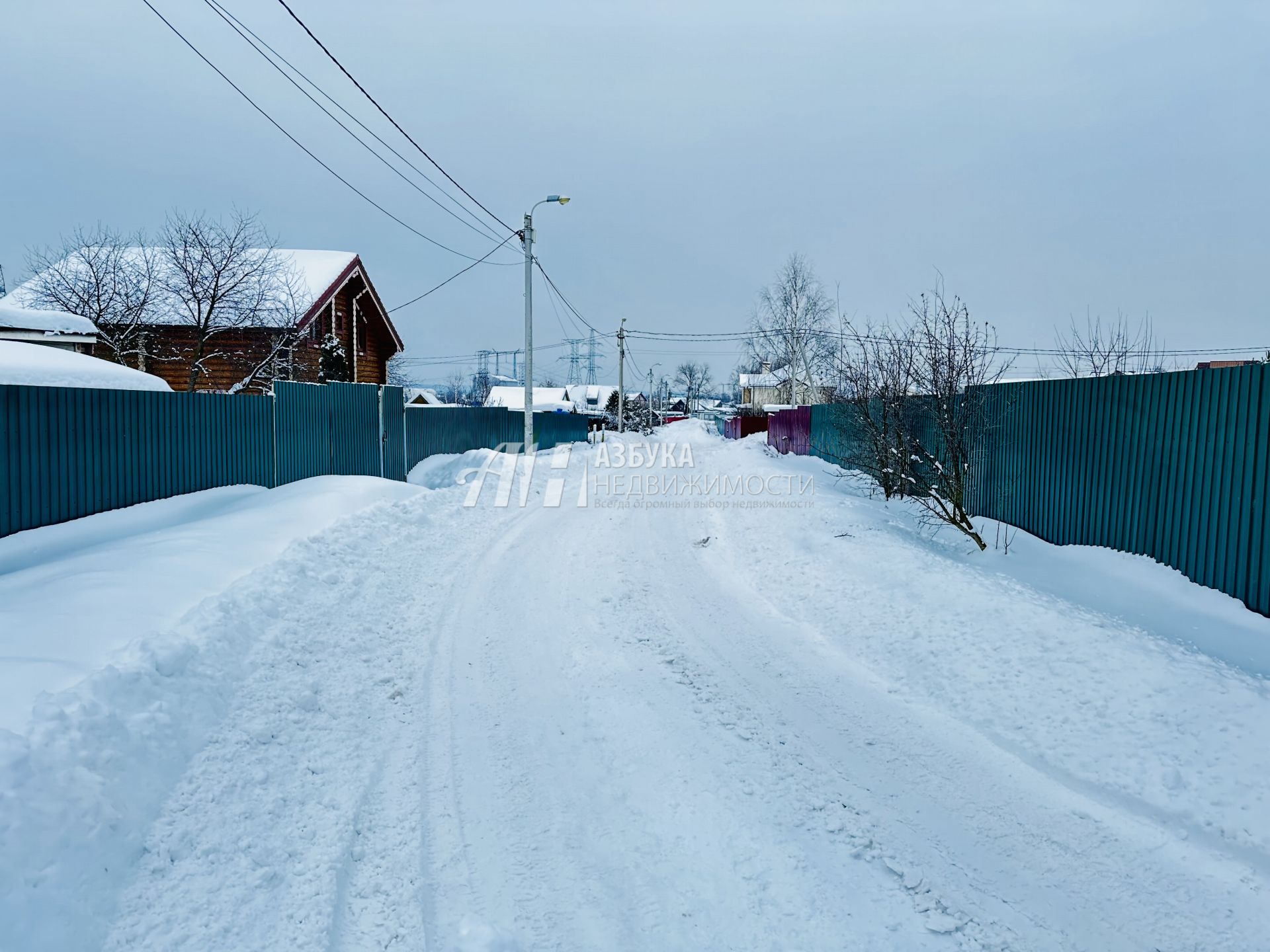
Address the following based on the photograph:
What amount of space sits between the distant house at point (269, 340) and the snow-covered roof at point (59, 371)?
380 inches

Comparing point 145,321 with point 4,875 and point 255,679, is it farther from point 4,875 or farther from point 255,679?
point 4,875

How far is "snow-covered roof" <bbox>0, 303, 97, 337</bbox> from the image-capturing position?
1284cm

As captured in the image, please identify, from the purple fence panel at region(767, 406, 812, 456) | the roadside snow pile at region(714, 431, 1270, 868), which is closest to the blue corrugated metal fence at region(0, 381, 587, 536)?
the roadside snow pile at region(714, 431, 1270, 868)

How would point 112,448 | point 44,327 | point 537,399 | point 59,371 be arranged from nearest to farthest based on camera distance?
point 59,371 → point 112,448 → point 44,327 → point 537,399

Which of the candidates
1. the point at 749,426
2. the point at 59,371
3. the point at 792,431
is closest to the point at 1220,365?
the point at 792,431

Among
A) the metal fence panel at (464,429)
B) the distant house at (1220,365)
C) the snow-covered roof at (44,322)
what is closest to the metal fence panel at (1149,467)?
the distant house at (1220,365)

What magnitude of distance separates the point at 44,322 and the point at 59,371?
22.4ft

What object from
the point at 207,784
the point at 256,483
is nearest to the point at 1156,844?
the point at 207,784

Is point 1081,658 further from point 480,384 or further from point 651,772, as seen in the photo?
point 480,384

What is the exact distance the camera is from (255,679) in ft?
15.2

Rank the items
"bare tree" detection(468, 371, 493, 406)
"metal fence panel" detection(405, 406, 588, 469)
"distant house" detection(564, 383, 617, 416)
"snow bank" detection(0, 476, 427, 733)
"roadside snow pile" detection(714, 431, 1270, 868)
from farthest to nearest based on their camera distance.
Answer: "bare tree" detection(468, 371, 493, 406) < "distant house" detection(564, 383, 617, 416) < "metal fence panel" detection(405, 406, 588, 469) < "snow bank" detection(0, 476, 427, 733) < "roadside snow pile" detection(714, 431, 1270, 868)

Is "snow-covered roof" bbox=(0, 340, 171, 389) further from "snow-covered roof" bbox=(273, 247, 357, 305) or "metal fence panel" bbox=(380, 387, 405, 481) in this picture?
"snow-covered roof" bbox=(273, 247, 357, 305)

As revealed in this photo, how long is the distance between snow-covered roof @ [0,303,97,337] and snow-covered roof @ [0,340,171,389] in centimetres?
523

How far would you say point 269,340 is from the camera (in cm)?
2097
